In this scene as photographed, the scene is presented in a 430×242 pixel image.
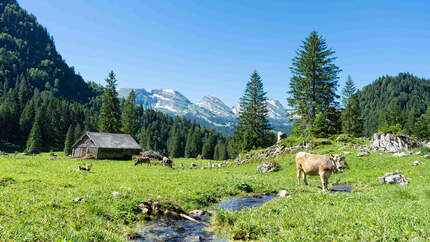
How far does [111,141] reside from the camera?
53.0 m

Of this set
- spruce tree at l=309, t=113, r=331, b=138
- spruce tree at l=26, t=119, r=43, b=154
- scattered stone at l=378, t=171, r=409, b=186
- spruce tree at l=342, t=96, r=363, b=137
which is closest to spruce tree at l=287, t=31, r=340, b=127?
spruce tree at l=309, t=113, r=331, b=138

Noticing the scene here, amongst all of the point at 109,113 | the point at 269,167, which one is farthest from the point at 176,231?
the point at 109,113

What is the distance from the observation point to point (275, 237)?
6.29 metres

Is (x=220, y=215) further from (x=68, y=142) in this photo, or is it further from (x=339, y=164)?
(x=68, y=142)

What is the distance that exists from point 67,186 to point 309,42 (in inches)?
1699

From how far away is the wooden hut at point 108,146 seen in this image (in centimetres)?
5051

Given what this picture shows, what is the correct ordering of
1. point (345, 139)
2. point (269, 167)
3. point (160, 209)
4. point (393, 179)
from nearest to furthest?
point (160, 209)
point (393, 179)
point (269, 167)
point (345, 139)

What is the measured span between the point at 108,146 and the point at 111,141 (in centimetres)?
232

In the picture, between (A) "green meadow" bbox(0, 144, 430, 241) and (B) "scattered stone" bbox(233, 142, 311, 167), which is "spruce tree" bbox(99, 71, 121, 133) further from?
(A) "green meadow" bbox(0, 144, 430, 241)

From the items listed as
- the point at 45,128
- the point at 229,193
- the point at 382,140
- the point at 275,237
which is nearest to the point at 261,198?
the point at 229,193

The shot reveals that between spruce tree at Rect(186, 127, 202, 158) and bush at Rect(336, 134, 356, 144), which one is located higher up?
bush at Rect(336, 134, 356, 144)

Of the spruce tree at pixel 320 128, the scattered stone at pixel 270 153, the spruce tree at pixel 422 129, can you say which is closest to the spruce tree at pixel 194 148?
the spruce tree at pixel 422 129

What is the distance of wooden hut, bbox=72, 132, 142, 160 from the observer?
1988 inches

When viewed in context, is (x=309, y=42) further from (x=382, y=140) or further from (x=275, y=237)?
(x=275, y=237)
